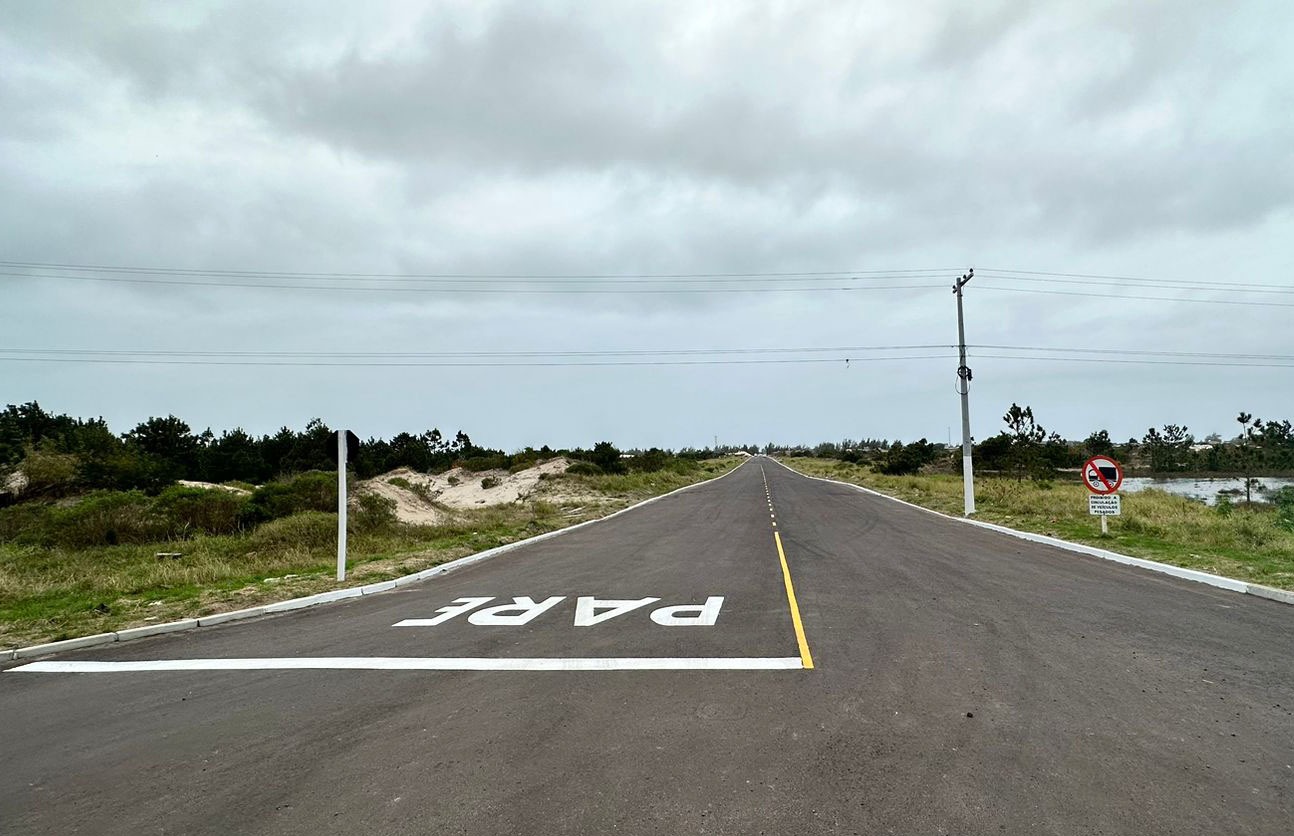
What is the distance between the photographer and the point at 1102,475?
632 inches

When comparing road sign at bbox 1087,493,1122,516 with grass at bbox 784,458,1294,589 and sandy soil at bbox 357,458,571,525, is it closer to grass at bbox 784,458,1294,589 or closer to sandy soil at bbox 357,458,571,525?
grass at bbox 784,458,1294,589

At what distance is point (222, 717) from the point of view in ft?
18.4

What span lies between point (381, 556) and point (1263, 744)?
15.1 m

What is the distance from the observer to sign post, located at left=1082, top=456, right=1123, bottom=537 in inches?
621

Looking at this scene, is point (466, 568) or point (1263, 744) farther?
point (466, 568)

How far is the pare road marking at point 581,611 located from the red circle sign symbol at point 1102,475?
11146 mm

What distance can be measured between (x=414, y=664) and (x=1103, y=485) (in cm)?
1574

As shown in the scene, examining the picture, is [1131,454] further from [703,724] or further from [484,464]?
[703,724]

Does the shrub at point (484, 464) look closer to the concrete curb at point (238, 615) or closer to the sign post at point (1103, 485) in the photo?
the concrete curb at point (238, 615)

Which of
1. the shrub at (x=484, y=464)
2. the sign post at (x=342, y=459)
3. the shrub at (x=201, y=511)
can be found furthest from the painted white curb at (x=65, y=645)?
the shrub at (x=484, y=464)

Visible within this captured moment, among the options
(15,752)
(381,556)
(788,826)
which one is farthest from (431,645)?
(381,556)

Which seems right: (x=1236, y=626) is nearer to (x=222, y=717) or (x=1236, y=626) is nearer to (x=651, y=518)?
(x=222, y=717)

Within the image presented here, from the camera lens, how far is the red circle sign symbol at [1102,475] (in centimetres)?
1591

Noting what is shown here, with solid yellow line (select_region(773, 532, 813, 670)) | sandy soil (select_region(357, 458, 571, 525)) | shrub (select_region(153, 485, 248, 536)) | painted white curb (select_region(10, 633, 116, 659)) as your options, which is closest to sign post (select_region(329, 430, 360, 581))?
painted white curb (select_region(10, 633, 116, 659))
